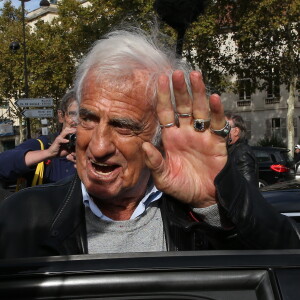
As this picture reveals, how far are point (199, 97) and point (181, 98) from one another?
65 millimetres

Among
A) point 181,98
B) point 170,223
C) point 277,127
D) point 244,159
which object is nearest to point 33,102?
point 244,159

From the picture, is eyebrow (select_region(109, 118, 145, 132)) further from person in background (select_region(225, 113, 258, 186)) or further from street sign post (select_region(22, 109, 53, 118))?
street sign post (select_region(22, 109, 53, 118))

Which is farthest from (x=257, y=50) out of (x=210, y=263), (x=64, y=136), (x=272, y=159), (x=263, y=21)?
(x=210, y=263)

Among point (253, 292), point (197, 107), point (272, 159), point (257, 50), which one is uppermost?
point (257, 50)

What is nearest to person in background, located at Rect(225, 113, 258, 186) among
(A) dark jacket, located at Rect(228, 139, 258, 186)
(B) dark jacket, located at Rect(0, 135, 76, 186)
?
(A) dark jacket, located at Rect(228, 139, 258, 186)

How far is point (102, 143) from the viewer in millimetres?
2086

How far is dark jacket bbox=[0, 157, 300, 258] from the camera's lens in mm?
1851

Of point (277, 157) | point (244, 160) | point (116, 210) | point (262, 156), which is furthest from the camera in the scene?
point (262, 156)

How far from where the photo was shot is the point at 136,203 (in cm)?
222

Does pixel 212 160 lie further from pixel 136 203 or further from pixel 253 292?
pixel 253 292

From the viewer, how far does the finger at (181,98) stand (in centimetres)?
188

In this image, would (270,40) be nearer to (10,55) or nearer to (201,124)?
(10,55)

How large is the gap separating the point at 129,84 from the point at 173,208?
518 mm

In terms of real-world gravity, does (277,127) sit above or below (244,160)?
below
